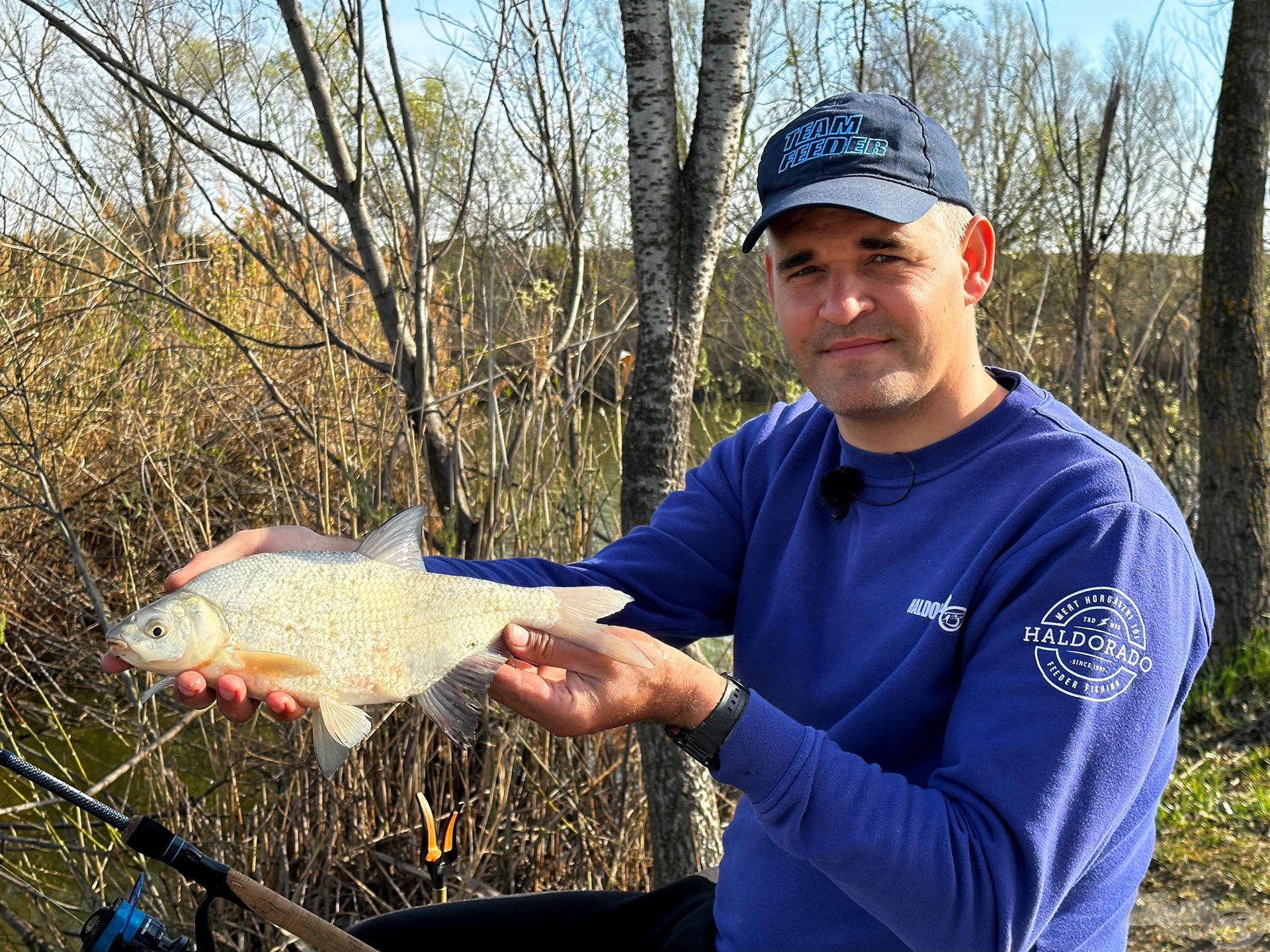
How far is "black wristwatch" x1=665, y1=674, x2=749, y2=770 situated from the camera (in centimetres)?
154

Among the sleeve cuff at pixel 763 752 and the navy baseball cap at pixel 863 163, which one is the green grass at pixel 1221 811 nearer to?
the sleeve cuff at pixel 763 752

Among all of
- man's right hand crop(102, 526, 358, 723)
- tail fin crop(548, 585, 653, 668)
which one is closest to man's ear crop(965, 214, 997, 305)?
tail fin crop(548, 585, 653, 668)

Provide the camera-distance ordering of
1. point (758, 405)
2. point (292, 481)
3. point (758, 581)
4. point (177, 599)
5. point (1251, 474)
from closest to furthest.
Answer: point (177, 599)
point (758, 581)
point (292, 481)
point (1251, 474)
point (758, 405)

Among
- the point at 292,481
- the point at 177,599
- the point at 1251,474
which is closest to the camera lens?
the point at 177,599

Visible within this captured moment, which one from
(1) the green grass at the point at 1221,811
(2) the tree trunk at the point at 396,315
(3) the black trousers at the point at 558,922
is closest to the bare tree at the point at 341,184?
(2) the tree trunk at the point at 396,315

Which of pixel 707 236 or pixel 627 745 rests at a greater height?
pixel 707 236

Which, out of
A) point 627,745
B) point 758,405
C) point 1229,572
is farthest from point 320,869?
point 758,405

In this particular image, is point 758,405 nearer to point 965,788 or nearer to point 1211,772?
point 1211,772

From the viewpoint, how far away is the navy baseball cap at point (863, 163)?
184 cm

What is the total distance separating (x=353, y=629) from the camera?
5.42 ft

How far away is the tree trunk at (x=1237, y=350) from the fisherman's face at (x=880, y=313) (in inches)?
134

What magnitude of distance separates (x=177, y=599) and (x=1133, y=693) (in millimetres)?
1252

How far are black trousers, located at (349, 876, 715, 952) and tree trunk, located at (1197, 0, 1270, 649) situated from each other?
3.62 metres

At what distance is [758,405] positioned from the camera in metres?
7.31
